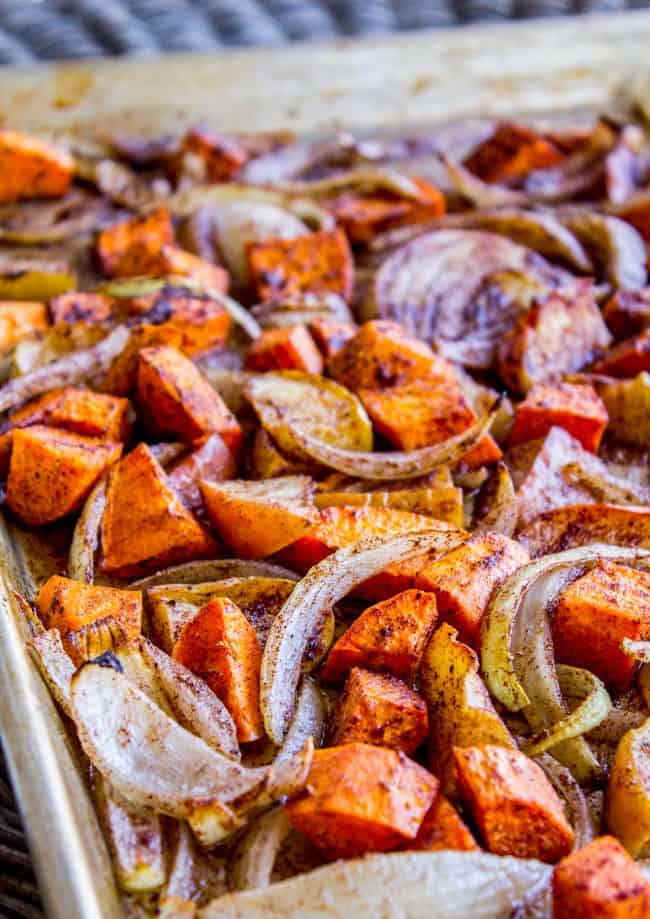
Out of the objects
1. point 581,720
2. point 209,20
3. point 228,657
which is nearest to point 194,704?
point 228,657

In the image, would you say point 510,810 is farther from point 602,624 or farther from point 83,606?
point 83,606

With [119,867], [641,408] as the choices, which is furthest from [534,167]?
[119,867]

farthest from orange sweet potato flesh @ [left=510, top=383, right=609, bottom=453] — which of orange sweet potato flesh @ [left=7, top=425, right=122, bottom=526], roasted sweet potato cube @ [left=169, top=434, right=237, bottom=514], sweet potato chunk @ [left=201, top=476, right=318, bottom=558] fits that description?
orange sweet potato flesh @ [left=7, top=425, right=122, bottom=526]

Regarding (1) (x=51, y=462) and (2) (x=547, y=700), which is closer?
(2) (x=547, y=700)

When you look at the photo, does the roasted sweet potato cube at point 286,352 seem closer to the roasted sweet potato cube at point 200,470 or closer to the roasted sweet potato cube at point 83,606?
the roasted sweet potato cube at point 200,470

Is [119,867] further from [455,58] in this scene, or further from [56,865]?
[455,58]

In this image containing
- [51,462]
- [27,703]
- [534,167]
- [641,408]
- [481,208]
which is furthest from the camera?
[534,167]

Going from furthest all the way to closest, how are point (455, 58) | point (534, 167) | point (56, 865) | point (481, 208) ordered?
point (455, 58)
point (534, 167)
point (481, 208)
point (56, 865)

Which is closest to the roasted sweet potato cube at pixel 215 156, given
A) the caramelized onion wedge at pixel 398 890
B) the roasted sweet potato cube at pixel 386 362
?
the roasted sweet potato cube at pixel 386 362
